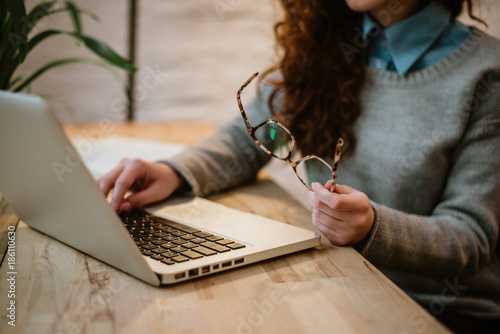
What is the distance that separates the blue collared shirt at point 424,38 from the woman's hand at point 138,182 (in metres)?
0.48

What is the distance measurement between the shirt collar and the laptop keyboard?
0.51 metres

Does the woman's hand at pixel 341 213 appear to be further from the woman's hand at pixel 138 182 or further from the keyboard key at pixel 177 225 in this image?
the woman's hand at pixel 138 182

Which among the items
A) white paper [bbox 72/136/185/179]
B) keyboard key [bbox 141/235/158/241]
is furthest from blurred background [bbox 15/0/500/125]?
keyboard key [bbox 141/235/158/241]

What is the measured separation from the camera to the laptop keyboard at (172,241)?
58 cm

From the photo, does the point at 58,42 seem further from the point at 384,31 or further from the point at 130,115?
the point at 384,31

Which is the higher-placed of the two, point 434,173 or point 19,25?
point 19,25

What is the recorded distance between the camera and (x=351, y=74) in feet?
3.20

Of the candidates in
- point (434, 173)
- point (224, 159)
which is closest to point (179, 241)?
point (224, 159)

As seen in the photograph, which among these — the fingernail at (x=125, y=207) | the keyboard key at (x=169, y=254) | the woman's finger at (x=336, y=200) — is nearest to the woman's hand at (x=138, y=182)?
the fingernail at (x=125, y=207)

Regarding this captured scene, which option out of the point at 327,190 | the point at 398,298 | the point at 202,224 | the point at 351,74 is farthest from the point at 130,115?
the point at 398,298

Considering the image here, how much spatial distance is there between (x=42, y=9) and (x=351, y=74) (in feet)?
2.01

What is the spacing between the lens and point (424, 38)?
899 millimetres

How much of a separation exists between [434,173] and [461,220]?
108 millimetres

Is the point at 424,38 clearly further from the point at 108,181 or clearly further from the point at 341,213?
the point at 108,181
